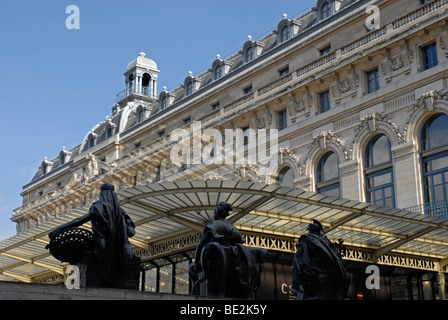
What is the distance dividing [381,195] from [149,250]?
402 inches

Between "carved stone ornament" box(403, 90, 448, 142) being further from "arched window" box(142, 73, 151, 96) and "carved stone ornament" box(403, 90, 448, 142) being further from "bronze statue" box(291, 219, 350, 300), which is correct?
"arched window" box(142, 73, 151, 96)

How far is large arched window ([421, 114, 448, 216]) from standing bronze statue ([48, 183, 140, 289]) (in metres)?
18.6

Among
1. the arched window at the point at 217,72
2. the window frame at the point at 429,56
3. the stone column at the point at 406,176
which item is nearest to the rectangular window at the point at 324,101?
the stone column at the point at 406,176

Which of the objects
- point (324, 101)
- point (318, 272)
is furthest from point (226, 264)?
point (324, 101)

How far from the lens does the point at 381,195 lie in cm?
2859

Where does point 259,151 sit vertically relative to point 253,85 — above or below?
below

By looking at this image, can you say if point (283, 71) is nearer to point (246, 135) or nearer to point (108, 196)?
point (246, 135)

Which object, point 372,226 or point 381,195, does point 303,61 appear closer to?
point 381,195

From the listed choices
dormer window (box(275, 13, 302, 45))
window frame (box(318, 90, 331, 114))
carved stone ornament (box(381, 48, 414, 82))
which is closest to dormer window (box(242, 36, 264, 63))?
dormer window (box(275, 13, 302, 45))

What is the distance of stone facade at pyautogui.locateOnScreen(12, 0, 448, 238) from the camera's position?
90.0 feet

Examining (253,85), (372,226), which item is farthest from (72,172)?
(372,226)

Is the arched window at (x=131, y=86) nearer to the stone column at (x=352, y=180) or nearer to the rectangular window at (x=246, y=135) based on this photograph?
the rectangular window at (x=246, y=135)

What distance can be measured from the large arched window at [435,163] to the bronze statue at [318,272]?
15.9 meters

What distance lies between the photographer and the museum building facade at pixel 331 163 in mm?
23688
